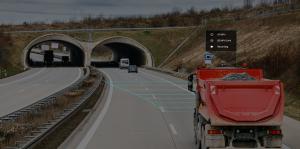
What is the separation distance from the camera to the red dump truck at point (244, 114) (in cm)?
1160

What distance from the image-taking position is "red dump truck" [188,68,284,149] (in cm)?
1160

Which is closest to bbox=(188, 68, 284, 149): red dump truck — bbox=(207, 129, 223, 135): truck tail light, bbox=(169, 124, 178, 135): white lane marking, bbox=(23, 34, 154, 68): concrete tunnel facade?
bbox=(207, 129, 223, 135): truck tail light

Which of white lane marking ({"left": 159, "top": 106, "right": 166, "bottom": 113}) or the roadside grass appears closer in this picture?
the roadside grass

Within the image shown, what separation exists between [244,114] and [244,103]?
0.23 m

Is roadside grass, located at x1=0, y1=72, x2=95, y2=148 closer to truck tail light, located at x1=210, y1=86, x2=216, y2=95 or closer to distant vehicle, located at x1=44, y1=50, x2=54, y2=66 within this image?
truck tail light, located at x1=210, y1=86, x2=216, y2=95

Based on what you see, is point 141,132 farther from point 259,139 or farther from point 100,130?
point 259,139

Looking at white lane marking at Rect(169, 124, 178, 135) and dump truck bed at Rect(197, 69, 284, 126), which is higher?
dump truck bed at Rect(197, 69, 284, 126)

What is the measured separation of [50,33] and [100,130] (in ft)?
268

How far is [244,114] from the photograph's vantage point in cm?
1162

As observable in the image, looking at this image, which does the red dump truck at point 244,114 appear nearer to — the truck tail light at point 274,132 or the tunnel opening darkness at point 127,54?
the truck tail light at point 274,132

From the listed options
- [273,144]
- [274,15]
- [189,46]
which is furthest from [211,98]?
[189,46]

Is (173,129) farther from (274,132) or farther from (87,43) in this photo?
(87,43)

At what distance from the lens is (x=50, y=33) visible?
321 ft

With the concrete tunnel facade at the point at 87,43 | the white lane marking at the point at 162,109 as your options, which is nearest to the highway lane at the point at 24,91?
the white lane marking at the point at 162,109
